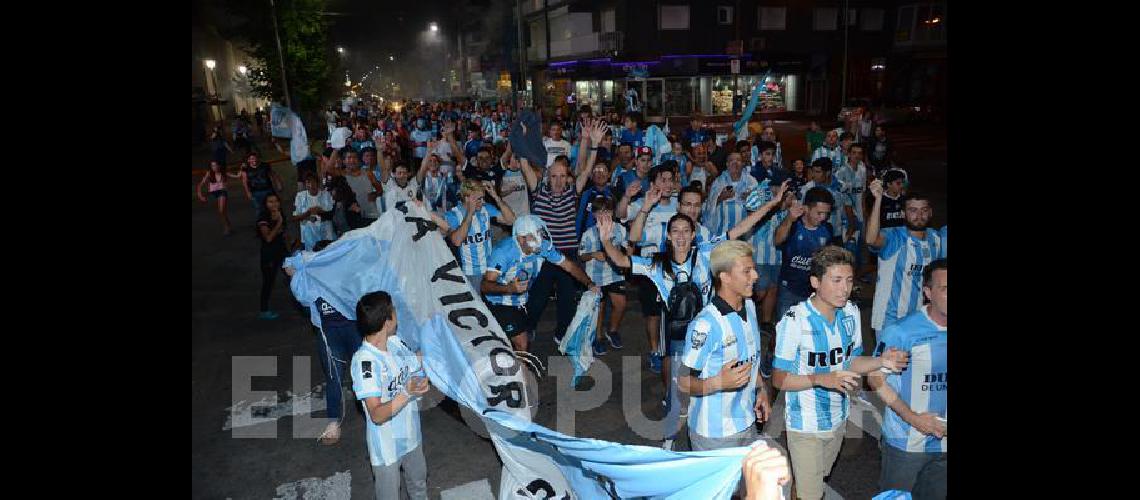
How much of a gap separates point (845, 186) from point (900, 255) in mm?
4897

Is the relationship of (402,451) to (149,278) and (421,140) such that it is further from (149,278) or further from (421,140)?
(421,140)

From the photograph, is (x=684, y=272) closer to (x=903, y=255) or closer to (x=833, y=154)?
(x=903, y=255)

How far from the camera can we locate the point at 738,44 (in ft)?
78.2

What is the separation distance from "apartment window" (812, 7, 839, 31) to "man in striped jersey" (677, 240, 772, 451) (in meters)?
46.6

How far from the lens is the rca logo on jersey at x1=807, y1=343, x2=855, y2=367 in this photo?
3.97 meters

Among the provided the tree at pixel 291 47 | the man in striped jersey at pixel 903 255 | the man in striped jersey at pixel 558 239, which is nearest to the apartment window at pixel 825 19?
the tree at pixel 291 47

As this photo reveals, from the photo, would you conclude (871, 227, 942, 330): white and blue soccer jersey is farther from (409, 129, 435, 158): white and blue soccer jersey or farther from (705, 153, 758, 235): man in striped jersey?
(409, 129, 435, 158): white and blue soccer jersey

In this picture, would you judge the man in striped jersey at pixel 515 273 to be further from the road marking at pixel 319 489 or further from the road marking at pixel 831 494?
the road marking at pixel 831 494

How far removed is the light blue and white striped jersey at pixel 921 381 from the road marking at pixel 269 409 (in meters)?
5.10

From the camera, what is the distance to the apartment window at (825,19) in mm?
45344

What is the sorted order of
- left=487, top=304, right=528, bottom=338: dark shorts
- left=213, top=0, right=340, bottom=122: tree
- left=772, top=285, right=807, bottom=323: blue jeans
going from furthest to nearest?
left=213, top=0, right=340, bottom=122: tree → left=772, top=285, right=807, bottom=323: blue jeans → left=487, top=304, right=528, bottom=338: dark shorts

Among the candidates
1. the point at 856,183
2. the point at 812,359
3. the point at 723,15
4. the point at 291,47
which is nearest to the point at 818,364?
the point at 812,359

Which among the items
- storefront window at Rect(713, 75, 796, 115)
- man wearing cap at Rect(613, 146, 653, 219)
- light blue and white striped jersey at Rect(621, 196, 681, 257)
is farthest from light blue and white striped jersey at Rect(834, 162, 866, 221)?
storefront window at Rect(713, 75, 796, 115)

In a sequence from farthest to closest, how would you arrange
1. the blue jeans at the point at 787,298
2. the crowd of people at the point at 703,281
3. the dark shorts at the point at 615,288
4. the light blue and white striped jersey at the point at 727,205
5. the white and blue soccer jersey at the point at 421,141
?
the white and blue soccer jersey at the point at 421,141 → the light blue and white striped jersey at the point at 727,205 → the dark shorts at the point at 615,288 → the blue jeans at the point at 787,298 → the crowd of people at the point at 703,281
